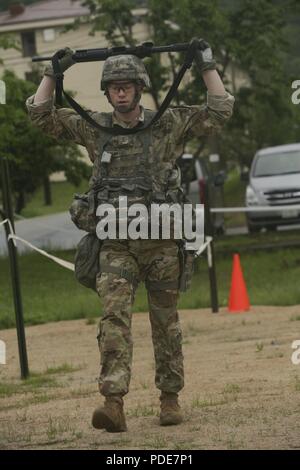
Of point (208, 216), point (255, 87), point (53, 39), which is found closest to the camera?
point (208, 216)

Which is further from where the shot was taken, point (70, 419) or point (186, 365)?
point (186, 365)

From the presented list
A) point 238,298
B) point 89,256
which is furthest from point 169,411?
point 238,298

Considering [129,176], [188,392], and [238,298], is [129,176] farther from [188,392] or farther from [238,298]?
[238,298]

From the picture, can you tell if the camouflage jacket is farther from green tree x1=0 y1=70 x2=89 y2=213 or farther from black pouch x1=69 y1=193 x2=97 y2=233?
green tree x1=0 y1=70 x2=89 y2=213

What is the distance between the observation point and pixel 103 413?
7031 millimetres

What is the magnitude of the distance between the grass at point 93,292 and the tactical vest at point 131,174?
626 cm

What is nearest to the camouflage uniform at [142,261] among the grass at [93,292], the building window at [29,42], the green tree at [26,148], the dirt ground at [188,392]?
the dirt ground at [188,392]

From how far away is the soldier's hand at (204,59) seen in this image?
23.9ft

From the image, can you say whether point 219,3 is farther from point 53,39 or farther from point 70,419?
point 53,39

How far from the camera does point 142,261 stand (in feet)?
24.3

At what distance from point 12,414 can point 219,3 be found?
20726 millimetres

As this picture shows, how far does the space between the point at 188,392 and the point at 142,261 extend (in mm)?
1691

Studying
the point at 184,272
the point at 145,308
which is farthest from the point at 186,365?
the point at 145,308

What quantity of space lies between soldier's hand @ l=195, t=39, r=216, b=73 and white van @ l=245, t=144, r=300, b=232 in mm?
15710
